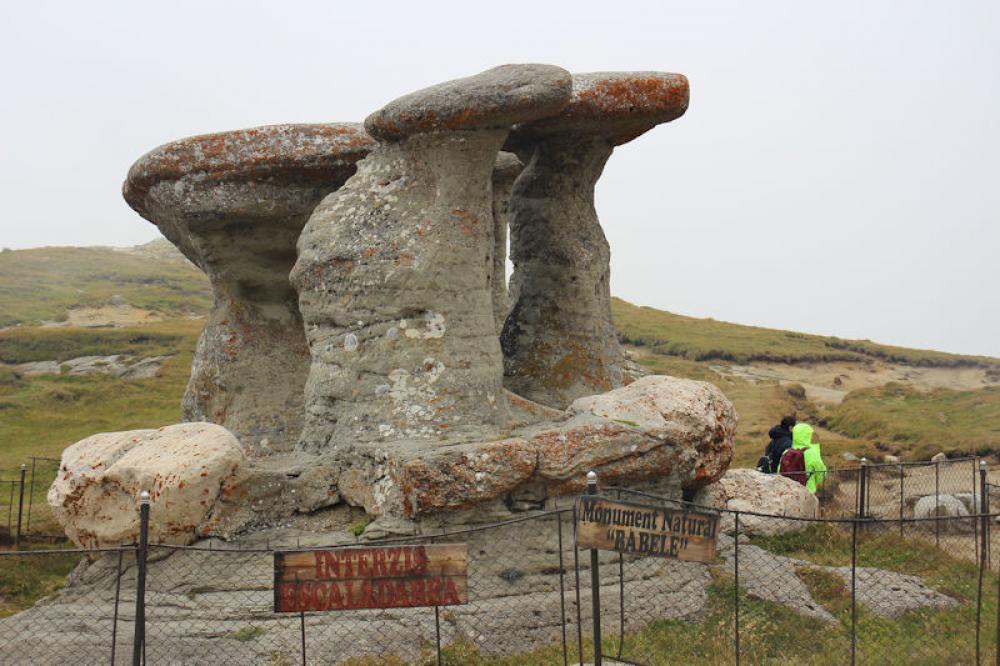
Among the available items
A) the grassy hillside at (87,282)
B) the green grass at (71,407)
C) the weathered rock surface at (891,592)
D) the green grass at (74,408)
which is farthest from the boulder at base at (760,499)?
the grassy hillside at (87,282)

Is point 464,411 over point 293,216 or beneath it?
beneath

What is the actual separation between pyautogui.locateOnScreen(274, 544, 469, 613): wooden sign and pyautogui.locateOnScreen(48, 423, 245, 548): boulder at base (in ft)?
9.20

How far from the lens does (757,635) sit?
26.3 feet

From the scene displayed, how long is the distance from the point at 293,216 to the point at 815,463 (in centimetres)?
792

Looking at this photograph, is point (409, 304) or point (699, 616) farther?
point (409, 304)

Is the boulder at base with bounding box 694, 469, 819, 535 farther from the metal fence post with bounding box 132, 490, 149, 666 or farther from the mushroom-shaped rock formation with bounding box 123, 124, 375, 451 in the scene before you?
the metal fence post with bounding box 132, 490, 149, 666

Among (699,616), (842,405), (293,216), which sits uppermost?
(293,216)

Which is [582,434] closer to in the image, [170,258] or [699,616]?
[699,616]

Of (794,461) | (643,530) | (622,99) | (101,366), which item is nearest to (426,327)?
(622,99)

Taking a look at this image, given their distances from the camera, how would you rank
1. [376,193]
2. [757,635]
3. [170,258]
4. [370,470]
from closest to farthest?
[757,635] < [370,470] < [376,193] < [170,258]

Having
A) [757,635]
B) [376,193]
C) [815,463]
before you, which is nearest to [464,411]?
[376,193]

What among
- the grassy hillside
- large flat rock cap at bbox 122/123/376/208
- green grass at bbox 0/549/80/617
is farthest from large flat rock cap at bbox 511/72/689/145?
the grassy hillside

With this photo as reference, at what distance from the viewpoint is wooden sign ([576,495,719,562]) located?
6.32 metres

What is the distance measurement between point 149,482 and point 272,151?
4081mm
